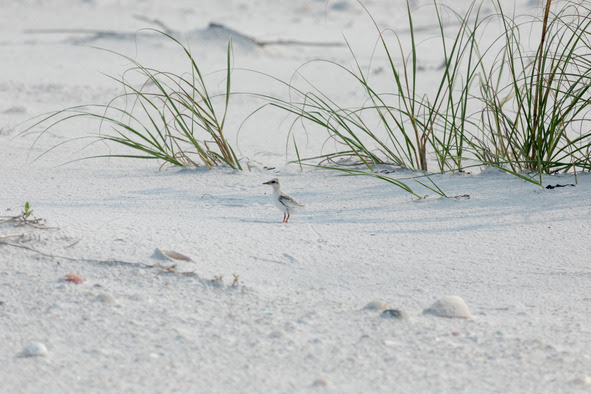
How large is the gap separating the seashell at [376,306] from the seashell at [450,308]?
0.11 metres

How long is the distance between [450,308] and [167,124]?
2001 millimetres

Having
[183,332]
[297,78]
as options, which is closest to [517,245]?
[183,332]

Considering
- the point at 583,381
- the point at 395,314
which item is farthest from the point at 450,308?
the point at 583,381

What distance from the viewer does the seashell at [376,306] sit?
1.95 meters

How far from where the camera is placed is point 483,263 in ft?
7.77

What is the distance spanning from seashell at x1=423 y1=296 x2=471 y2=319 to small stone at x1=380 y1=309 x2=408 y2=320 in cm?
9

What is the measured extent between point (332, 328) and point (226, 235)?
742 millimetres

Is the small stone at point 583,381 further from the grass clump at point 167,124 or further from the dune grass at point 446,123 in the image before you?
the grass clump at point 167,124

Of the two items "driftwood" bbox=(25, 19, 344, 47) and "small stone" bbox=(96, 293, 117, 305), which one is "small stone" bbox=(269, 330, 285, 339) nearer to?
"small stone" bbox=(96, 293, 117, 305)

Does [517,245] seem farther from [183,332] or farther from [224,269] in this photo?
[183,332]

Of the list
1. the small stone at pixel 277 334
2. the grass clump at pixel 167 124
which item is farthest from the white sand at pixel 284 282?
the grass clump at pixel 167 124

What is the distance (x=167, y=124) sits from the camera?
3533 mm

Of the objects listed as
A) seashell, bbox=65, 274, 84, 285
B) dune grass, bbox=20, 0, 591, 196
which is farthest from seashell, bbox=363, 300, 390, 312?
dune grass, bbox=20, 0, 591, 196

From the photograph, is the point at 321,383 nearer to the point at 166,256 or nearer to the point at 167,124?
the point at 166,256
